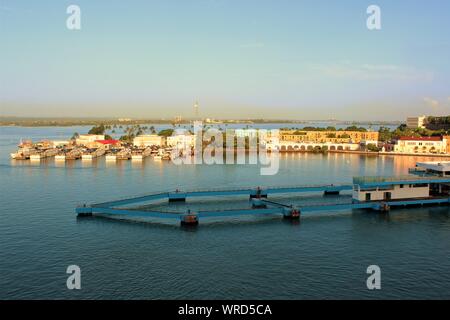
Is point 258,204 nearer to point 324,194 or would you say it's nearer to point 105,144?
point 324,194

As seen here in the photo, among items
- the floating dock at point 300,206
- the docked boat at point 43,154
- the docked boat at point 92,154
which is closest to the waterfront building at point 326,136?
the docked boat at point 92,154

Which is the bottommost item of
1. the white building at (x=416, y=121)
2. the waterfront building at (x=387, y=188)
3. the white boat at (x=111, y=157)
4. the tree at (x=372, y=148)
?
the waterfront building at (x=387, y=188)

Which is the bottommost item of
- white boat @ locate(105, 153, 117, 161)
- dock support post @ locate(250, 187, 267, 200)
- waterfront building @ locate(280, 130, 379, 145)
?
dock support post @ locate(250, 187, 267, 200)

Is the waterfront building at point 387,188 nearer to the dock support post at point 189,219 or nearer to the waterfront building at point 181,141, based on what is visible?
the dock support post at point 189,219

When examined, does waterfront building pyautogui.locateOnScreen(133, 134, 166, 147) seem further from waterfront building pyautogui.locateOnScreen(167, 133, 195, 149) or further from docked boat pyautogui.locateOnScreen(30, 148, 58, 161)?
docked boat pyautogui.locateOnScreen(30, 148, 58, 161)

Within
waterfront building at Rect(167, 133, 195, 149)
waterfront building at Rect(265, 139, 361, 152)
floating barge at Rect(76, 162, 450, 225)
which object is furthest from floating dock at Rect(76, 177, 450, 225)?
waterfront building at Rect(167, 133, 195, 149)

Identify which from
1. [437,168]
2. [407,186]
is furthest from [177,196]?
[437,168]

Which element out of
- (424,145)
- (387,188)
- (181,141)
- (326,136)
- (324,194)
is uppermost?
(326,136)
